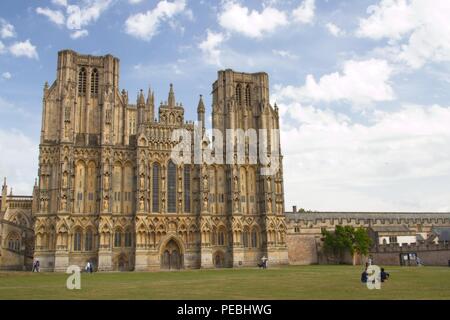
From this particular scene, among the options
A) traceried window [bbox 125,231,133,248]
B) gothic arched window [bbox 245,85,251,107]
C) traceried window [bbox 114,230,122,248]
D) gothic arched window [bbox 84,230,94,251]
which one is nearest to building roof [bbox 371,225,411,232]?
gothic arched window [bbox 245,85,251,107]

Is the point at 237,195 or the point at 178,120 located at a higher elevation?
the point at 178,120

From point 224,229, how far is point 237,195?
5916mm

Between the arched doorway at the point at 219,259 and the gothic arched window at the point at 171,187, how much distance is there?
9.94 meters

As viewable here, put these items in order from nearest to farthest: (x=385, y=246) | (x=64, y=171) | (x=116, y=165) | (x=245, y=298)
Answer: (x=245, y=298)
(x=64, y=171)
(x=116, y=165)
(x=385, y=246)

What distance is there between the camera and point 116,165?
73312 millimetres

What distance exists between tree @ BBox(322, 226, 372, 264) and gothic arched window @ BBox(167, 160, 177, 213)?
27.4 meters

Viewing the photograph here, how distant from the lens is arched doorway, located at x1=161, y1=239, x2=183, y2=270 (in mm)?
73375

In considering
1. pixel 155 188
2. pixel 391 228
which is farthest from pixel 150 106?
pixel 391 228

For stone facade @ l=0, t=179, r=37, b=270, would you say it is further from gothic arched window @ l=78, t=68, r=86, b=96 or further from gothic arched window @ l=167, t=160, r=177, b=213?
gothic arched window @ l=167, t=160, r=177, b=213

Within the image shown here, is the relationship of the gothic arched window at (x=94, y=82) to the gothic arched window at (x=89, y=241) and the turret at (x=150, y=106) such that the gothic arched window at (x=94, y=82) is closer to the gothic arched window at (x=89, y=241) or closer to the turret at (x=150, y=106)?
the turret at (x=150, y=106)

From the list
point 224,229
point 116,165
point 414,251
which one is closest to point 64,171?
point 116,165

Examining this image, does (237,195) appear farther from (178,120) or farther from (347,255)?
(347,255)

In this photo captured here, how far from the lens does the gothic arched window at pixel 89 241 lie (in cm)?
6925

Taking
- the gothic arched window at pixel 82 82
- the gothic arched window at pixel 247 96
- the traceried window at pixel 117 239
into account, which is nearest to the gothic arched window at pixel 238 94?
the gothic arched window at pixel 247 96
